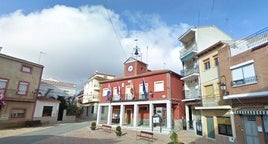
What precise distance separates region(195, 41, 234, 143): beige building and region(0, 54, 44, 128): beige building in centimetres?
2340

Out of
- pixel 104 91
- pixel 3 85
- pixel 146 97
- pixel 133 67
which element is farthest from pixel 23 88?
pixel 146 97

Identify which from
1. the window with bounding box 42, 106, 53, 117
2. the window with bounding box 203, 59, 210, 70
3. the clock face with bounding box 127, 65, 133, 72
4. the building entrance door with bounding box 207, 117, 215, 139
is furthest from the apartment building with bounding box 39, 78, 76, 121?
the building entrance door with bounding box 207, 117, 215, 139

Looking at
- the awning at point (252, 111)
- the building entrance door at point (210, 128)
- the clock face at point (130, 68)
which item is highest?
the clock face at point (130, 68)

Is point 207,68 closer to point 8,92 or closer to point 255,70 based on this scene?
point 255,70

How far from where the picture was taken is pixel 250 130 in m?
12.8

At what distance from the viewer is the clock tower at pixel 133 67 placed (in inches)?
1131

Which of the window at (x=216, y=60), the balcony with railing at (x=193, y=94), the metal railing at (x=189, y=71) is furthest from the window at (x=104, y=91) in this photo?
the window at (x=216, y=60)

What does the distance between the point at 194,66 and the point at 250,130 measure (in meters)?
9.73

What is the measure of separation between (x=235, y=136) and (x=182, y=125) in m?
8.17

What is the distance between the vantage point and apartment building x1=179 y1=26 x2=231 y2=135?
19.7 m

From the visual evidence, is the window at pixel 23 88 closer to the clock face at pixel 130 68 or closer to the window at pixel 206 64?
the clock face at pixel 130 68

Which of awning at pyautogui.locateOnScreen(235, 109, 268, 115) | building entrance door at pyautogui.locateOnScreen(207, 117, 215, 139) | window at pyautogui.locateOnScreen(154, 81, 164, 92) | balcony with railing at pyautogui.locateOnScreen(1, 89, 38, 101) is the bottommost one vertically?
building entrance door at pyautogui.locateOnScreen(207, 117, 215, 139)

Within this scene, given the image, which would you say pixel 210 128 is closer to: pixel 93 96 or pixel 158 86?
pixel 158 86

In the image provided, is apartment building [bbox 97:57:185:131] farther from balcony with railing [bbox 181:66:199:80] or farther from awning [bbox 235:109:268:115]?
awning [bbox 235:109:268:115]
